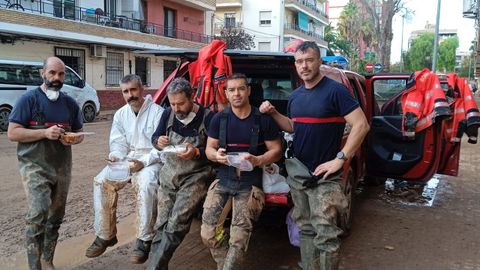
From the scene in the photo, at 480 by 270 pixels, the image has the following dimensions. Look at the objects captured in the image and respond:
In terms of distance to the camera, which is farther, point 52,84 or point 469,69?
point 469,69

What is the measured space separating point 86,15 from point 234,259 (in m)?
19.7

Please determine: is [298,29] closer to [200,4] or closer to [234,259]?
[200,4]

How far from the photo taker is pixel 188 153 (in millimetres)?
3717

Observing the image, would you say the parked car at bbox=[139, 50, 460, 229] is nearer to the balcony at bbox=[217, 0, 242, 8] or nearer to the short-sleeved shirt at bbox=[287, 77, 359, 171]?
the short-sleeved shirt at bbox=[287, 77, 359, 171]

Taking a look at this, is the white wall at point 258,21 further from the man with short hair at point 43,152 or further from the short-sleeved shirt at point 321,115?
the short-sleeved shirt at point 321,115

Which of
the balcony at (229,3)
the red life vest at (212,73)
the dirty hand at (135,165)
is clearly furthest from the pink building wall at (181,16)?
the dirty hand at (135,165)

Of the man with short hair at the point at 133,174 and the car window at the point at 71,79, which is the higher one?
the car window at the point at 71,79

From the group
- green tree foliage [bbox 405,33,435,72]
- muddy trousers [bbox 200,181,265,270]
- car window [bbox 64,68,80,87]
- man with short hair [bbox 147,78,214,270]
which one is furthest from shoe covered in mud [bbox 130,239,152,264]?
green tree foliage [bbox 405,33,435,72]

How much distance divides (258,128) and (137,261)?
58.2 inches

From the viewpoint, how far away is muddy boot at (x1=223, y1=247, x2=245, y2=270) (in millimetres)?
3475

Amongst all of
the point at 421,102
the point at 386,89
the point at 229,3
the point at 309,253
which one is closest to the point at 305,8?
the point at 229,3

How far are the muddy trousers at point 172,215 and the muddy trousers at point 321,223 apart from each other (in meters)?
0.86

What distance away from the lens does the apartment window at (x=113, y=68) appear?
2292 cm

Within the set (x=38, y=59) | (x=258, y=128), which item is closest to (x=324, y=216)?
(x=258, y=128)
